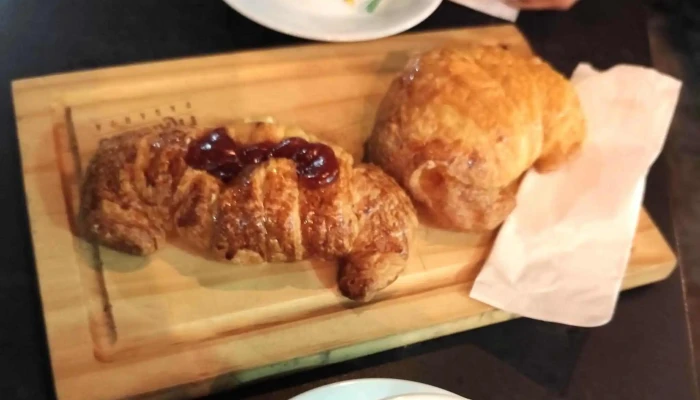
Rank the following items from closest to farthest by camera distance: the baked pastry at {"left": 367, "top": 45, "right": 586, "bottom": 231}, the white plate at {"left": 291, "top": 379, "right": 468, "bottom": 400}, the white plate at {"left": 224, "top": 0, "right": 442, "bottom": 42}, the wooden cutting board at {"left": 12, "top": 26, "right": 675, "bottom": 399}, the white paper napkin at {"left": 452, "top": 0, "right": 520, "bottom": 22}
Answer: the white plate at {"left": 291, "top": 379, "right": 468, "bottom": 400}
the wooden cutting board at {"left": 12, "top": 26, "right": 675, "bottom": 399}
the baked pastry at {"left": 367, "top": 45, "right": 586, "bottom": 231}
the white plate at {"left": 224, "top": 0, "right": 442, "bottom": 42}
the white paper napkin at {"left": 452, "top": 0, "right": 520, "bottom": 22}

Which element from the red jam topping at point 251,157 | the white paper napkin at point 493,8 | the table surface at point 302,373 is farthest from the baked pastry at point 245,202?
the white paper napkin at point 493,8

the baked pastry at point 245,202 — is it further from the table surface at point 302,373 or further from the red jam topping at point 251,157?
the table surface at point 302,373

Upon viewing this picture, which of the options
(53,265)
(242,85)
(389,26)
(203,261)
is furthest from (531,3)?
(53,265)

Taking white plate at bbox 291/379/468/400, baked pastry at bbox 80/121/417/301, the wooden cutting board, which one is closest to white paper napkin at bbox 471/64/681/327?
the wooden cutting board

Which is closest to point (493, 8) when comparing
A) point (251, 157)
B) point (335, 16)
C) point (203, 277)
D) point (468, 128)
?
point (335, 16)

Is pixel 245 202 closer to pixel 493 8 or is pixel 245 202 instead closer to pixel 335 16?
pixel 335 16

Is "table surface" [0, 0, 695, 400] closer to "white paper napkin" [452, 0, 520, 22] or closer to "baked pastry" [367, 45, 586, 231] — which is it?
"white paper napkin" [452, 0, 520, 22]
